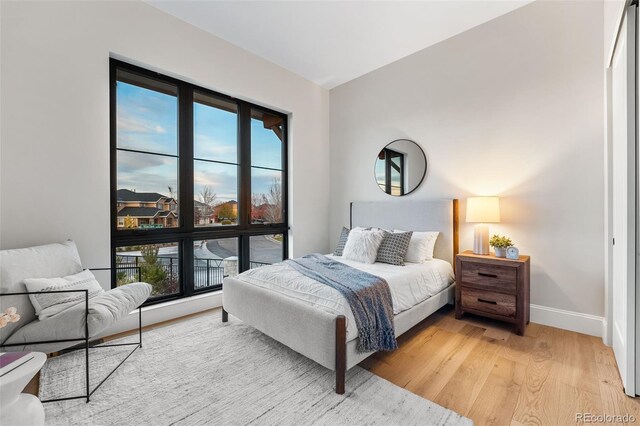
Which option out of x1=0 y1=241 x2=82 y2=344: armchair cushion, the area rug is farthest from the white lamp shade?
x1=0 y1=241 x2=82 y2=344: armchair cushion

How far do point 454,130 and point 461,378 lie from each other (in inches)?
101

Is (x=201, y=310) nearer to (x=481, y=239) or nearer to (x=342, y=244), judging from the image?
(x=342, y=244)

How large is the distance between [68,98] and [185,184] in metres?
1.18

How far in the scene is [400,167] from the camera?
12.2ft

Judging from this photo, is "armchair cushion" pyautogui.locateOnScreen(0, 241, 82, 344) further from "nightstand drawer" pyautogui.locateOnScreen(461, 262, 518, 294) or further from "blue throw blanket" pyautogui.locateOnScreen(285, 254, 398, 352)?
"nightstand drawer" pyautogui.locateOnScreen(461, 262, 518, 294)

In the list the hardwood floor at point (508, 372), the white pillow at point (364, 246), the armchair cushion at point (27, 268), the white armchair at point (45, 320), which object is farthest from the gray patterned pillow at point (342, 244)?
the armchair cushion at point (27, 268)

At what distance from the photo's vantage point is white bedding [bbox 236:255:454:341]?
75.3 inches

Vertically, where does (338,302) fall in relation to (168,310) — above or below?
above

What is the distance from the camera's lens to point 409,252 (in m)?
3.12

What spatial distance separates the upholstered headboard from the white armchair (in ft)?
9.55

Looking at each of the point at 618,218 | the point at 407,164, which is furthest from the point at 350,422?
the point at 407,164

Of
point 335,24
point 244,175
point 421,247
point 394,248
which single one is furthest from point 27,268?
point 335,24

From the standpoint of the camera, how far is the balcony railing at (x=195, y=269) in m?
2.78

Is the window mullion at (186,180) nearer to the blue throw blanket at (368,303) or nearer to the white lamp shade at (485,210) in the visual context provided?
the blue throw blanket at (368,303)
